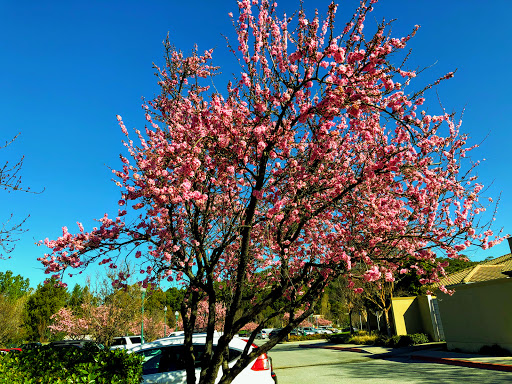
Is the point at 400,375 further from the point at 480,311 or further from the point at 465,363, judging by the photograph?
the point at 480,311

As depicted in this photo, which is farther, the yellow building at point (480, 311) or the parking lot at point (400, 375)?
the yellow building at point (480, 311)

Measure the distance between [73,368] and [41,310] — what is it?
49.9 meters

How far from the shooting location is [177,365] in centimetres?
680

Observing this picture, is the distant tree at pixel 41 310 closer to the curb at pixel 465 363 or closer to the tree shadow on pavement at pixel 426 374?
the tree shadow on pavement at pixel 426 374

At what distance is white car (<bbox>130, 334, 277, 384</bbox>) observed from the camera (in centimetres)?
650

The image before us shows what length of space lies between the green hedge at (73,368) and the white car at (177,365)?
51.0 inches

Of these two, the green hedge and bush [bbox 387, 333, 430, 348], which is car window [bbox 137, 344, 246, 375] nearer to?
Result: the green hedge

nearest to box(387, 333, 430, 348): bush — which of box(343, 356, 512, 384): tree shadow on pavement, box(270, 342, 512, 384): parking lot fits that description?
box(270, 342, 512, 384): parking lot

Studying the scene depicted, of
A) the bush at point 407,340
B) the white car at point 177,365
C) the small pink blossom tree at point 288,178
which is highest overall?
the small pink blossom tree at point 288,178

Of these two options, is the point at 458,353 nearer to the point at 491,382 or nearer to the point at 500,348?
the point at 500,348

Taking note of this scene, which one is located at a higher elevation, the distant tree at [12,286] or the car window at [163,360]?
the distant tree at [12,286]

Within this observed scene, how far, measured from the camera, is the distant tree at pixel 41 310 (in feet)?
144

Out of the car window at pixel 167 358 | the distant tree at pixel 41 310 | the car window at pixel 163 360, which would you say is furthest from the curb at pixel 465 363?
the distant tree at pixel 41 310

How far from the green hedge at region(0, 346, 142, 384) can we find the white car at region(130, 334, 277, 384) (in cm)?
130
